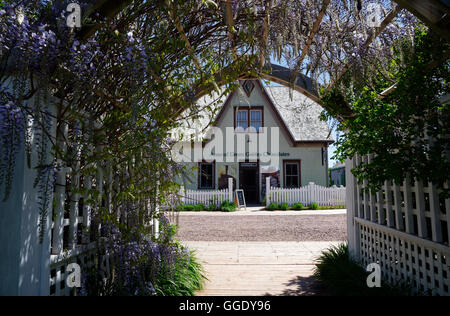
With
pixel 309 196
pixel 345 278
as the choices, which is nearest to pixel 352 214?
pixel 345 278

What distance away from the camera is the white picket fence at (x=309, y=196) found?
12.4 meters

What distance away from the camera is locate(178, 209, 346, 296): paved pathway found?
134 inches

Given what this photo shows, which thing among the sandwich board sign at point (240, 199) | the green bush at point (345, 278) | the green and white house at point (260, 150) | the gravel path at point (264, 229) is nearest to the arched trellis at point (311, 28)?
the green bush at point (345, 278)

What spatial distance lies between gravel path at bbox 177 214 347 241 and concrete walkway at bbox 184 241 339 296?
2.15 feet

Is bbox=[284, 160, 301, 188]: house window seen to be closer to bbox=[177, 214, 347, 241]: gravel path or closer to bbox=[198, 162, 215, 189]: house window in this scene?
bbox=[198, 162, 215, 189]: house window

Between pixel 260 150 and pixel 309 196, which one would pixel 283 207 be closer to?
pixel 309 196

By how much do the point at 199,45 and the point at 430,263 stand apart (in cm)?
300

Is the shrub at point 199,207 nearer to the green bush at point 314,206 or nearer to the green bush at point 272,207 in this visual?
the green bush at point 272,207

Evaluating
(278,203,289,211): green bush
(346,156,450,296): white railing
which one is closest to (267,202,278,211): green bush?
(278,203,289,211): green bush

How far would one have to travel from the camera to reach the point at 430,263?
247 cm

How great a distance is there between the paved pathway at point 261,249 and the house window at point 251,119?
5.50 meters
